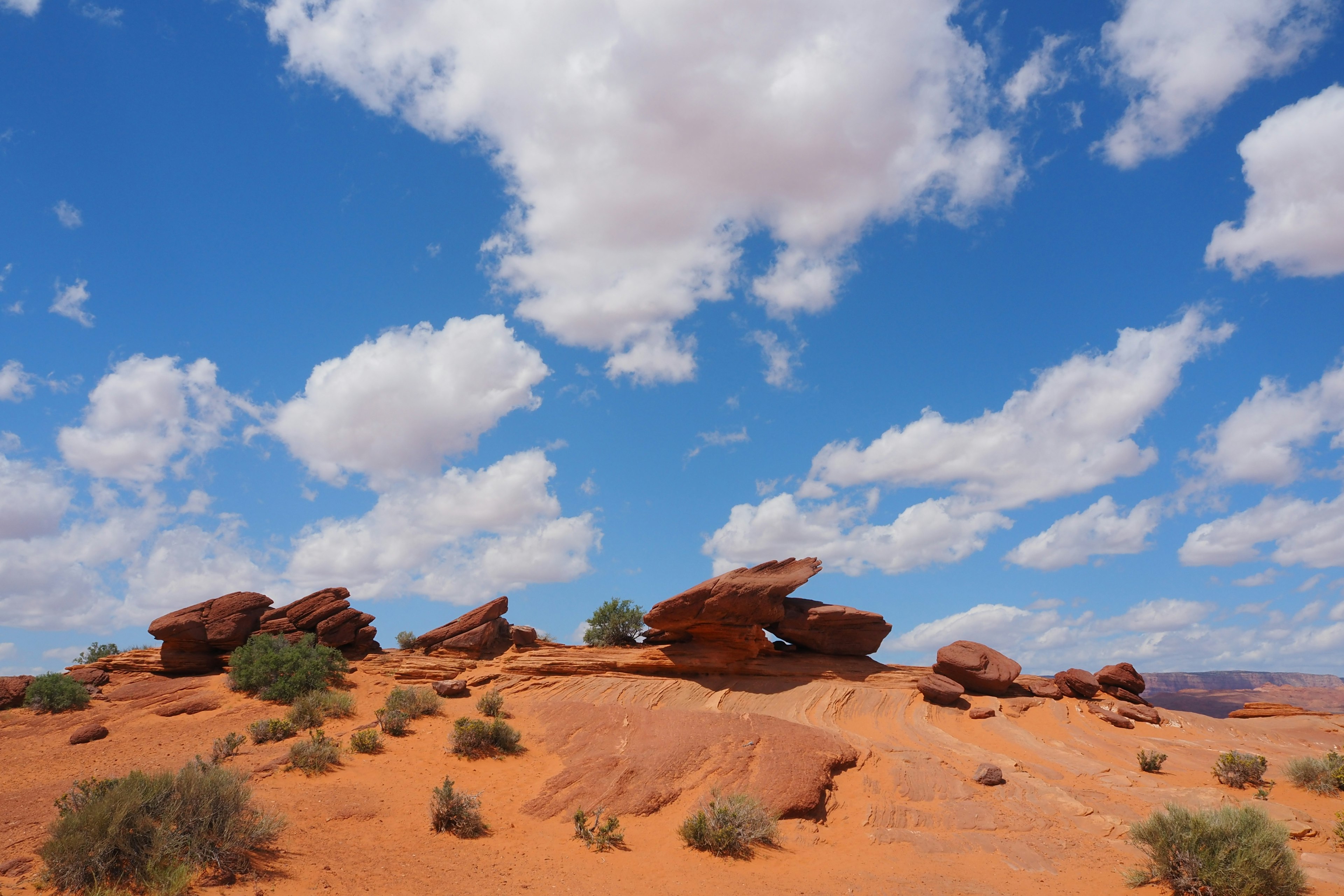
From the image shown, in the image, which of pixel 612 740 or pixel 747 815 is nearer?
pixel 747 815

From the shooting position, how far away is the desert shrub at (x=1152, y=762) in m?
21.9

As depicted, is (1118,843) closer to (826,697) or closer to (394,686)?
(826,697)

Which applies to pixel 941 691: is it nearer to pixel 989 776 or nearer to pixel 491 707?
pixel 989 776

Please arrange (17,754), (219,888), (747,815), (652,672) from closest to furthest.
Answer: (219,888) < (747,815) < (17,754) < (652,672)

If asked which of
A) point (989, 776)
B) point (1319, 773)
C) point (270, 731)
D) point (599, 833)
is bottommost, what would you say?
point (1319, 773)

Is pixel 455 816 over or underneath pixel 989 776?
over

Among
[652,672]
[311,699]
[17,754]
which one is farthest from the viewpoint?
[652,672]

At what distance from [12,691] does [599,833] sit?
2281 cm

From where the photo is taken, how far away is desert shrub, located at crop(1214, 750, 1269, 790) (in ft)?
68.3

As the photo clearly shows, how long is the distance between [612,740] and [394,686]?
9.93 metres

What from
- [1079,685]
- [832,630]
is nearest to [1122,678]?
[1079,685]

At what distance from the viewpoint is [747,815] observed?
15867mm

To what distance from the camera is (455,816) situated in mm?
15484

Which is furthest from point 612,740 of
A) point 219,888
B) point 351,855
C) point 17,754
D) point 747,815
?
point 17,754
